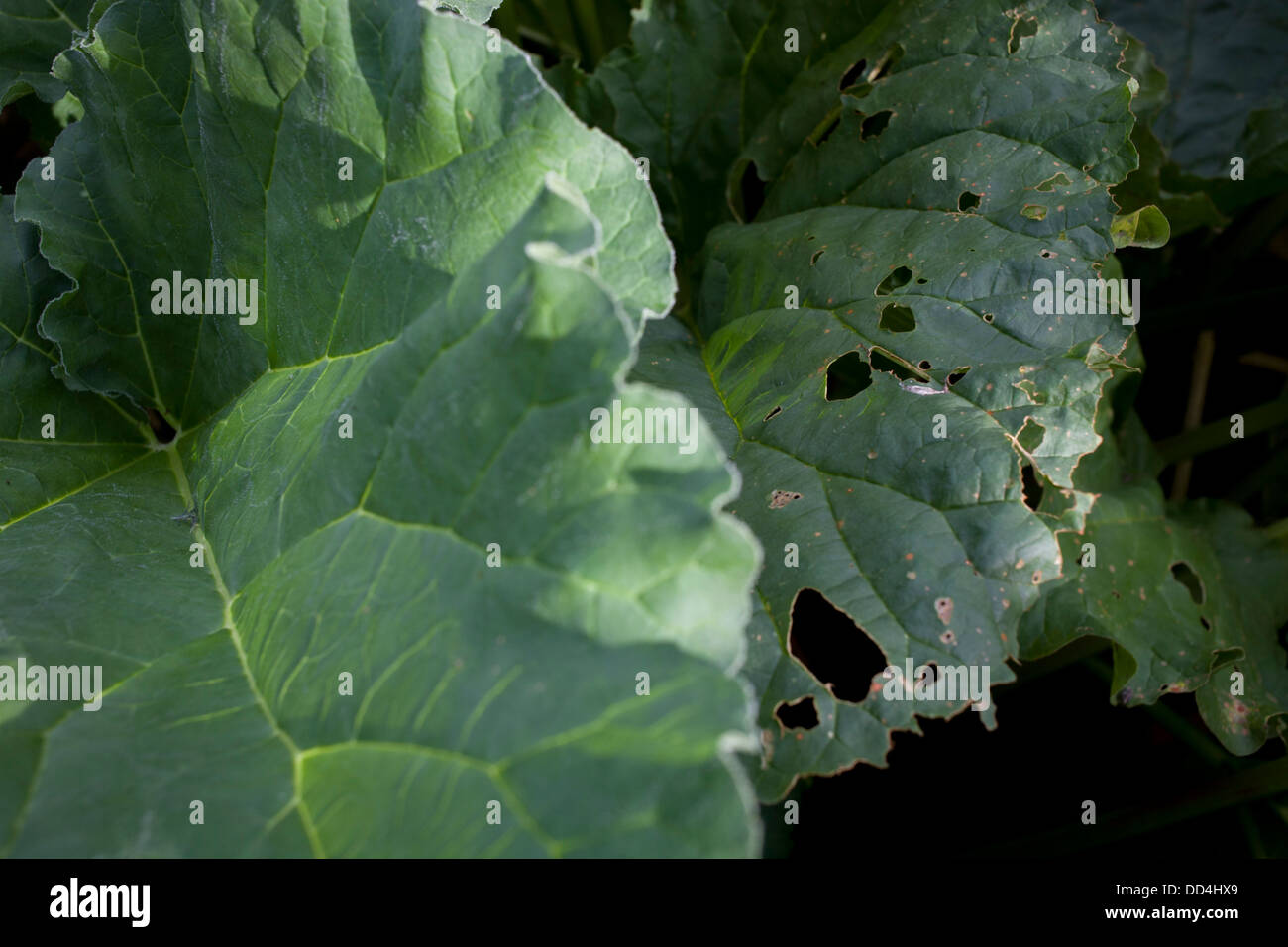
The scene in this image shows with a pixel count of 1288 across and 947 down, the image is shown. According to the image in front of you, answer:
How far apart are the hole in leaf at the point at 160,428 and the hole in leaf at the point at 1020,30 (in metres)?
1.37

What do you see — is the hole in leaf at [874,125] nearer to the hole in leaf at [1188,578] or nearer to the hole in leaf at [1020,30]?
the hole in leaf at [1020,30]

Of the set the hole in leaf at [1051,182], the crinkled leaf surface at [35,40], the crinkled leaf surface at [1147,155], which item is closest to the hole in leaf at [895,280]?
the hole in leaf at [1051,182]

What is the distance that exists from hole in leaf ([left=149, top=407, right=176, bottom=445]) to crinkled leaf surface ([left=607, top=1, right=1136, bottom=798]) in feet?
2.46

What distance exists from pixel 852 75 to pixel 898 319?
550 mm

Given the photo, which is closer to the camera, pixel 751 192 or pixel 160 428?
pixel 160 428

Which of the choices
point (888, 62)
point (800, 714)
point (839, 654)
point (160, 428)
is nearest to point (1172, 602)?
point (839, 654)

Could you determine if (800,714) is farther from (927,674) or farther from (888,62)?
(888,62)

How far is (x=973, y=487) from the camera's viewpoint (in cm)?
112

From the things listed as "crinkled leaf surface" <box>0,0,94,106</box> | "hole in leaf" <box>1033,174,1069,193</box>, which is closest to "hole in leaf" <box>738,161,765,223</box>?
"hole in leaf" <box>1033,174,1069,193</box>

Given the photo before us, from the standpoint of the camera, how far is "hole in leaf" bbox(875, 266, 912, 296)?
136 cm

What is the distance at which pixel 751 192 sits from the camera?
1.87m

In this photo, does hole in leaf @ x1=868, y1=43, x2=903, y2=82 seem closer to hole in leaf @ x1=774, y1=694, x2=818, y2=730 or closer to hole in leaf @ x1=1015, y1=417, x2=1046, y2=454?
hole in leaf @ x1=1015, y1=417, x2=1046, y2=454
